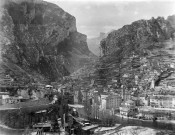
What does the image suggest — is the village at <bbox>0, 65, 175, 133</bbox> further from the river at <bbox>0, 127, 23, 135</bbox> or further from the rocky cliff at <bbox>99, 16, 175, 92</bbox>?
the rocky cliff at <bbox>99, 16, 175, 92</bbox>

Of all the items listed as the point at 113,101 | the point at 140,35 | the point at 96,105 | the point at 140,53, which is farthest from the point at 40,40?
the point at 113,101

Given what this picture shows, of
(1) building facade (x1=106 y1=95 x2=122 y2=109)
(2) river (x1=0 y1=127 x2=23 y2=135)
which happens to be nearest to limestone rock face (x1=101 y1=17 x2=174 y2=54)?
(1) building facade (x1=106 y1=95 x2=122 y2=109)

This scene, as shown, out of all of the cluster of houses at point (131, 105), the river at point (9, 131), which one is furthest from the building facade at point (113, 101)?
the river at point (9, 131)

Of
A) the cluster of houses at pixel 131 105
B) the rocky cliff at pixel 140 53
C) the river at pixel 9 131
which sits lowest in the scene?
the river at pixel 9 131

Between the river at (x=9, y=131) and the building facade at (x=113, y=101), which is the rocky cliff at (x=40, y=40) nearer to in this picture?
the building facade at (x=113, y=101)

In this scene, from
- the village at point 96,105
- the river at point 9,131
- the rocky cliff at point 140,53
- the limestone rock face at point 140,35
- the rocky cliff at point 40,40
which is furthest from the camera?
the rocky cliff at point 40,40

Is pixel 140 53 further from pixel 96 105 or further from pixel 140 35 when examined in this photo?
pixel 96 105
